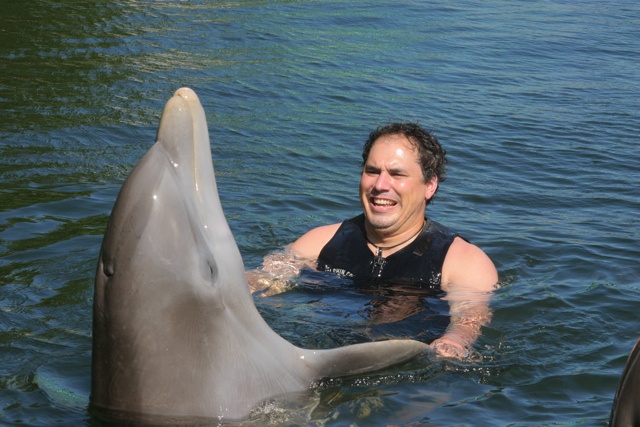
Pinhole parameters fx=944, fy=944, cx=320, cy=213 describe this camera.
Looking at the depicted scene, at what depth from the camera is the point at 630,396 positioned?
280 centimetres

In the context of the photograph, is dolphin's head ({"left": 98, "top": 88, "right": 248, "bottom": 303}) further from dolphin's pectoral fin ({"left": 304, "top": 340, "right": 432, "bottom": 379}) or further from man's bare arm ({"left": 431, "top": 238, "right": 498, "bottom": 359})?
man's bare arm ({"left": 431, "top": 238, "right": 498, "bottom": 359})

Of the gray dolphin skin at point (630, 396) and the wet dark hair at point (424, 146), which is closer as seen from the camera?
the gray dolphin skin at point (630, 396)

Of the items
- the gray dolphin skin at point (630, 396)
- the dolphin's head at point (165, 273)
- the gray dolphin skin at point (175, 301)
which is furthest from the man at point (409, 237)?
the gray dolphin skin at point (630, 396)

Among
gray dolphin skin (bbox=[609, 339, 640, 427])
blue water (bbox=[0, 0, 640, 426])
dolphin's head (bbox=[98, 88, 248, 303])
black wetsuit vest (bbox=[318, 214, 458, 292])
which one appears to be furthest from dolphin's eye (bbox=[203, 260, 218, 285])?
black wetsuit vest (bbox=[318, 214, 458, 292])

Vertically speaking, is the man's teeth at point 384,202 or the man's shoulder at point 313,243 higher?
the man's teeth at point 384,202

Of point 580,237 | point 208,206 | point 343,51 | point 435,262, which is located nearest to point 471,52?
point 343,51

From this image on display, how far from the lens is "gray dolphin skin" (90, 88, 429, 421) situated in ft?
12.6

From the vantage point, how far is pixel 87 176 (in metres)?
9.34

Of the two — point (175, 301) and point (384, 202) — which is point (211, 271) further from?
point (384, 202)

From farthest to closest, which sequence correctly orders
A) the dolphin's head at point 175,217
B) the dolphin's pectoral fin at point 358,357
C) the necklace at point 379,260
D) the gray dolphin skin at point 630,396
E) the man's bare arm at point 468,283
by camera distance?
Result: the necklace at point 379,260
the man's bare arm at point 468,283
the dolphin's pectoral fin at point 358,357
the dolphin's head at point 175,217
the gray dolphin skin at point 630,396

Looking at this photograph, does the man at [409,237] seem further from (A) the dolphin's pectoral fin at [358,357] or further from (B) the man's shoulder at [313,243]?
(A) the dolphin's pectoral fin at [358,357]

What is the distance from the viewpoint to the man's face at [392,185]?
255 inches

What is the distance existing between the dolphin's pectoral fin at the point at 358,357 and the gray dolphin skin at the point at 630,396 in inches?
81.2

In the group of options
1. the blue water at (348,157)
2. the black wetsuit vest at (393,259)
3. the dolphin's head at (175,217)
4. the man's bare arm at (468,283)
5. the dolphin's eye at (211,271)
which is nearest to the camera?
the dolphin's head at (175,217)
